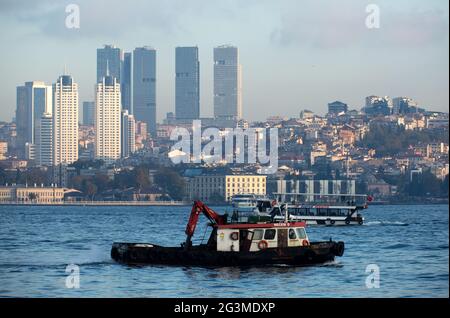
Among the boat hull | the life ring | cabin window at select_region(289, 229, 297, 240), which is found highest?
cabin window at select_region(289, 229, 297, 240)

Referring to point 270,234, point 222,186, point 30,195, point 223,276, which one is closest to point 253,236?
point 270,234

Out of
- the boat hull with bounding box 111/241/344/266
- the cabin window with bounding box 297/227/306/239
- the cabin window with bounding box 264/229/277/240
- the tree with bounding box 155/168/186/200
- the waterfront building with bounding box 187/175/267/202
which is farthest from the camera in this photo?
the tree with bounding box 155/168/186/200

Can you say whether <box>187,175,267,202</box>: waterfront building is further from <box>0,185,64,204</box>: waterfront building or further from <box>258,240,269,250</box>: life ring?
<box>258,240,269,250</box>: life ring

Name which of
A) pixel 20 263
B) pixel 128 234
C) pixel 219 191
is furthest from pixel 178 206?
pixel 20 263

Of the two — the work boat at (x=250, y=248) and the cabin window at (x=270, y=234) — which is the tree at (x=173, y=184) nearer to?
the work boat at (x=250, y=248)

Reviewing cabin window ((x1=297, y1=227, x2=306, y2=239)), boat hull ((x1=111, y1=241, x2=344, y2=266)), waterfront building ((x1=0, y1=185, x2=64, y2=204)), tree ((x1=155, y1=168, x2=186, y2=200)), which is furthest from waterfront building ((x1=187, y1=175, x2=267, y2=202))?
cabin window ((x1=297, y1=227, x2=306, y2=239))

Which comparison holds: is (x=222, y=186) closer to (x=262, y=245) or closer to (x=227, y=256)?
(x=262, y=245)

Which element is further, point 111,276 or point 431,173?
point 431,173

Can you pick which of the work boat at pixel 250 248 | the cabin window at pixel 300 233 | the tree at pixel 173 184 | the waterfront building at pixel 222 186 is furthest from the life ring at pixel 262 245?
the tree at pixel 173 184
